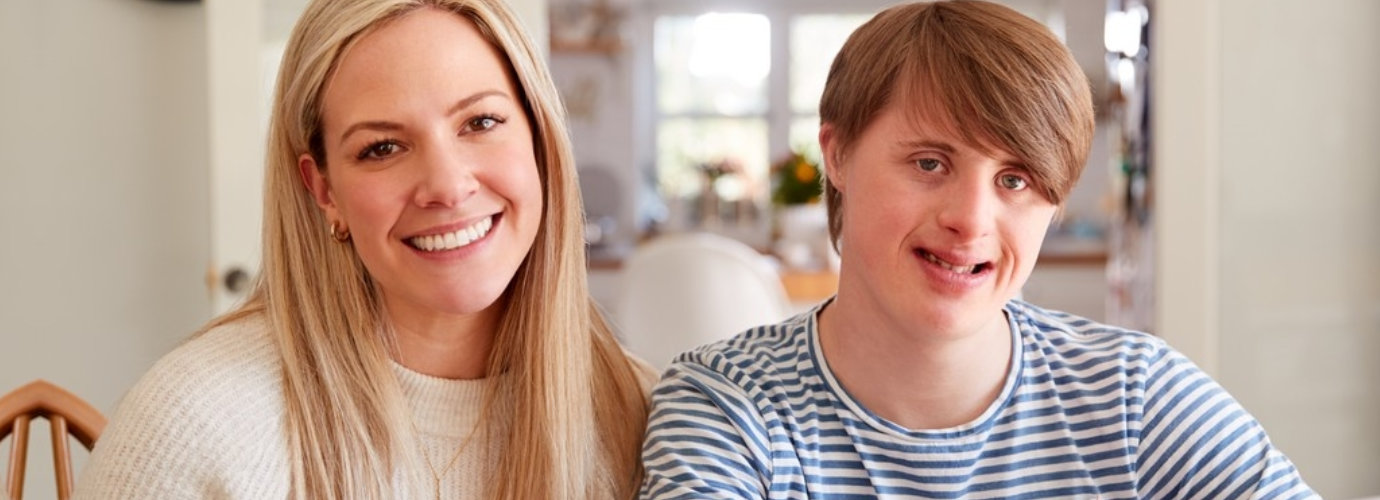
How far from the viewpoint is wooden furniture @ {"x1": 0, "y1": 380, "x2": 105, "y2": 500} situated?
4.58ft

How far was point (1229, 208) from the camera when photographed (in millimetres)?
3002

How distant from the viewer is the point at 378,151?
1.17m

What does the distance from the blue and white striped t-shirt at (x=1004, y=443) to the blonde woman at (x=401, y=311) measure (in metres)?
0.17

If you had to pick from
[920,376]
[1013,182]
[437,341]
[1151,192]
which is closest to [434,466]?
[437,341]

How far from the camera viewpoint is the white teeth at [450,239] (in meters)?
1.17

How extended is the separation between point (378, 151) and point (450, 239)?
103mm

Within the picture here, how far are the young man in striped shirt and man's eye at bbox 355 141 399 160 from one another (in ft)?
1.11

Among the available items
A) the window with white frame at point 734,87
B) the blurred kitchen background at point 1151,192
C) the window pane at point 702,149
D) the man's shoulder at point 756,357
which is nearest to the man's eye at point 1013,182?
the man's shoulder at point 756,357

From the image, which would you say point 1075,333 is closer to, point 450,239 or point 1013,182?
point 1013,182

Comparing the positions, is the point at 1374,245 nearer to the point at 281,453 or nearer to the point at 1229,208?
the point at 1229,208

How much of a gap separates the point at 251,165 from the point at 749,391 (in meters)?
1.86

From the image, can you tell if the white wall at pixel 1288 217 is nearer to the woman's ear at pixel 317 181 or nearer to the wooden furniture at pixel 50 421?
the woman's ear at pixel 317 181

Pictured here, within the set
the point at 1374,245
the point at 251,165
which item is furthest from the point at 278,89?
the point at 1374,245

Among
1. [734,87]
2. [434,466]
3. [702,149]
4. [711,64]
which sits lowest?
[434,466]
